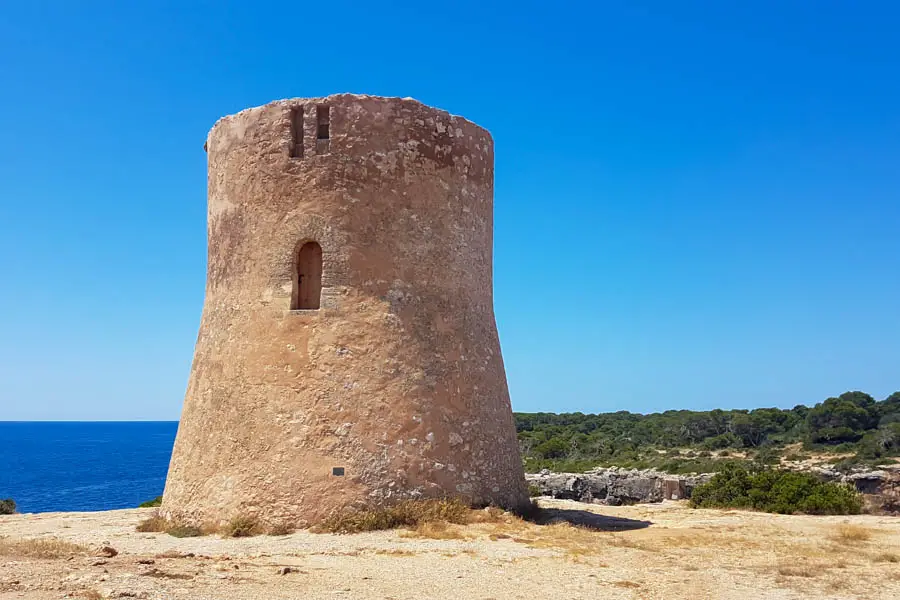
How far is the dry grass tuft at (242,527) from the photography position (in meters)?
9.34

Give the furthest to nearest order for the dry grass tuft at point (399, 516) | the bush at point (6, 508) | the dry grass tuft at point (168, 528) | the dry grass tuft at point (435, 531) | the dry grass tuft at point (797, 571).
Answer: the bush at point (6, 508), the dry grass tuft at point (168, 528), the dry grass tuft at point (399, 516), the dry grass tuft at point (435, 531), the dry grass tuft at point (797, 571)

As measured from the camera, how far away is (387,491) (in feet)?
31.6

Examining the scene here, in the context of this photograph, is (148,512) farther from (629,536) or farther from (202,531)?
(629,536)

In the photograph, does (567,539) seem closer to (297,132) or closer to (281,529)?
(281,529)

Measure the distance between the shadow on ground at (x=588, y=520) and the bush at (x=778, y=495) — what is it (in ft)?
11.7

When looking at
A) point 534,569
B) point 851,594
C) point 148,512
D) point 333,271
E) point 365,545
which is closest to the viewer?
point 851,594

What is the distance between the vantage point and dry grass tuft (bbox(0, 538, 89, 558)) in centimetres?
771

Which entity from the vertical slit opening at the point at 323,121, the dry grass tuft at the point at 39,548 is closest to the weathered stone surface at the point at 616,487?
the vertical slit opening at the point at 323,121

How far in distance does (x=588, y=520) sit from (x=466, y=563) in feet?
13.8

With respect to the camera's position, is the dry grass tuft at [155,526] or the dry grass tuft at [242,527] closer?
the dry grass tuft at [242,527]

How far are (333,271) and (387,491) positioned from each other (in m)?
2.86

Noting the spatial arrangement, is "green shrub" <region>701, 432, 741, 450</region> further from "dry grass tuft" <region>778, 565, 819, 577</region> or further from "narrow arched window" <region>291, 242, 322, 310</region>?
"narrow arched window" <region>291, 242, 322, 310</region>

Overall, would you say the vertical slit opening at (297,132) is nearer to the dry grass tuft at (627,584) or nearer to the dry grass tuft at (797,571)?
the dry grass tuft at (627,584)

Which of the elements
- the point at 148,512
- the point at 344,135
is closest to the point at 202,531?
the point at 148,512
